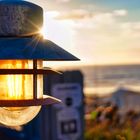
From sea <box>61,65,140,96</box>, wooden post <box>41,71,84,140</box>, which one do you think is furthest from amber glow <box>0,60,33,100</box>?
sea <box>61,65,140,96</box>

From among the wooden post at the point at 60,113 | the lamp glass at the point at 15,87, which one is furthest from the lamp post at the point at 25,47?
the wooden post at the point at 60,113

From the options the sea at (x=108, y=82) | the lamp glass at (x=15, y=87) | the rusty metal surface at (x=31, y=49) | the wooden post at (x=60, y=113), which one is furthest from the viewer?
the sea at (x=108, y=82)

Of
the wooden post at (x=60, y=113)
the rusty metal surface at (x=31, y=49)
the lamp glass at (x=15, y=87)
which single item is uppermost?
the rusty metal surface at (x=31, y=49)

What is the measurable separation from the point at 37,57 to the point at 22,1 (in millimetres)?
340

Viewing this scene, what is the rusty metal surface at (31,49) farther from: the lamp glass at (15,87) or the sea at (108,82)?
the sea at (108,82)

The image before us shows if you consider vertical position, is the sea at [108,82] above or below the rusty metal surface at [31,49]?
below

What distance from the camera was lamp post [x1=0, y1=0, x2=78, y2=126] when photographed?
2658 millimetres

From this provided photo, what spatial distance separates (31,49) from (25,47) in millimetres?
32

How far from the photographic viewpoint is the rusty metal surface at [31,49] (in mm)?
2566

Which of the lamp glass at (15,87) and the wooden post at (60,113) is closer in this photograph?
the lamp glass at (15,87)

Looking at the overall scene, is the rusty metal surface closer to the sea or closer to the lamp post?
the lamp post

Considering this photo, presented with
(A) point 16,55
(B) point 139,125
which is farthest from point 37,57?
(B) point 139,125

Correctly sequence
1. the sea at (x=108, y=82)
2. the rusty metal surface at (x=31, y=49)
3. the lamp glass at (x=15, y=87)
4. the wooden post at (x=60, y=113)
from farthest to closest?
the sea at (x=108, y=82) → the wooden post at (x=60, y=113) → the lamp glass at (x=15, y=87) → the rusty metal surface at (x=31, y=49)

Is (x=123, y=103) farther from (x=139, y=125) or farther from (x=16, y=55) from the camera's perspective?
(x=16, y=55)
